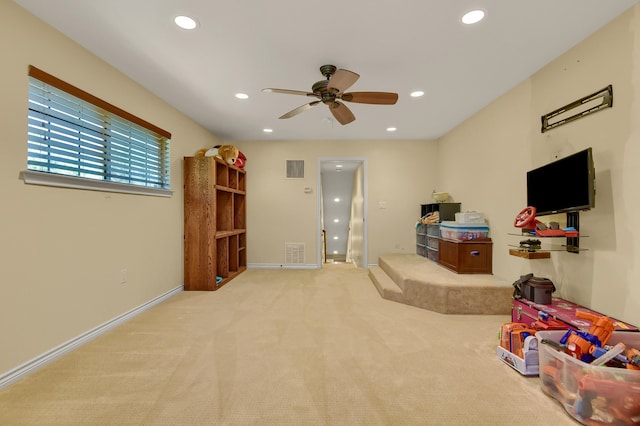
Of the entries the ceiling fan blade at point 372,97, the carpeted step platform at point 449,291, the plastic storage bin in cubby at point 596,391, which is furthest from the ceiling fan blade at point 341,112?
the plastic storage bin in cubby at point 596,391

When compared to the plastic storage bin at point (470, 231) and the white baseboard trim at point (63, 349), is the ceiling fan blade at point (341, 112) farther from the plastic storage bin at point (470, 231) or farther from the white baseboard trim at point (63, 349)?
the white baseboard trim at point (63, 349)

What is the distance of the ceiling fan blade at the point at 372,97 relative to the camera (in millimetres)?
2363

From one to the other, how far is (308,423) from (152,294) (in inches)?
99.8

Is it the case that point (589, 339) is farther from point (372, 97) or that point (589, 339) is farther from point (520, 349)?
point (372, 97)

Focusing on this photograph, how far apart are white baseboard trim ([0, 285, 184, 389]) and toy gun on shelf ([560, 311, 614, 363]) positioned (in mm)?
3413

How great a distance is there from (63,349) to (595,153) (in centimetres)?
438

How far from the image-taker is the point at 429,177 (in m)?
→ 5.05

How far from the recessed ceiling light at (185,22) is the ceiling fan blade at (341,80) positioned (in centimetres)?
109

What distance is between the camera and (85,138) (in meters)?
2.23

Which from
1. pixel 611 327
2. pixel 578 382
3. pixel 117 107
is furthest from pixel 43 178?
pixel 611 327

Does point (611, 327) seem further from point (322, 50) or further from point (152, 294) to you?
point (152, 294)

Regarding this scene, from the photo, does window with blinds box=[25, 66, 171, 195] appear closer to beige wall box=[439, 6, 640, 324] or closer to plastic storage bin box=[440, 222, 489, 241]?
plastic storage bin box=[440, 222, 489, 241]

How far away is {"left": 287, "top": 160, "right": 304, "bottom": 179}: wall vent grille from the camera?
5.08 meters

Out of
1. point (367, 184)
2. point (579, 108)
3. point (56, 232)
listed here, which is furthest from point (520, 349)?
point (367, 184)
